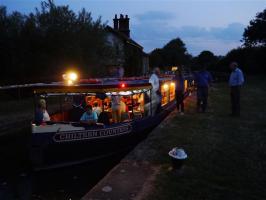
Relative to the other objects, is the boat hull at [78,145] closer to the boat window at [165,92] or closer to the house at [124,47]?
the boat window at [165,92]

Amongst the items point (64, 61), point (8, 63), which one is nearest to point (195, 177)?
point (64, 61)

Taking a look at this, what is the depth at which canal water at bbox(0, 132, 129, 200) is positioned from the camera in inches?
322

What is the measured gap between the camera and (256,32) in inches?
2092

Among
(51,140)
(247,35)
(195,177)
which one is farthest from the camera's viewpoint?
(247,35)

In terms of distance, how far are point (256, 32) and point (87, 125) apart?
159 feet

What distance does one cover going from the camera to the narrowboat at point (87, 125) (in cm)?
949

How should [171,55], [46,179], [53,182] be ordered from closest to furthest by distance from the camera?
[53,182] → [46,179] → [171,55]

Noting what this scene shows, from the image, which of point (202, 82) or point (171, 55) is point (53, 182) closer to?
point (202, 82)

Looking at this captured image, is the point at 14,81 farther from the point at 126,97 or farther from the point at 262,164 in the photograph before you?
the point at 262,164

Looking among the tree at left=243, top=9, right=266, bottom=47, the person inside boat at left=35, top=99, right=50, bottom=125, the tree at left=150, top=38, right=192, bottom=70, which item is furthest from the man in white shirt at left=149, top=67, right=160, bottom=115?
the tree at left=150, top=38, right=192, bottom=70

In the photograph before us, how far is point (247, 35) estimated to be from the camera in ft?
181

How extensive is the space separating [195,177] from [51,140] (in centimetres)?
→ 429

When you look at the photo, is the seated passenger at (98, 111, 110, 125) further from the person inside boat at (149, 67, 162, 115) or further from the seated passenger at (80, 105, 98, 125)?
the person inside boat at (149, 67, 162, 115)

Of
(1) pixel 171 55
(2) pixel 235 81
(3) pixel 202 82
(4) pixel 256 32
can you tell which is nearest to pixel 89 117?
(3) pixel 202 82
